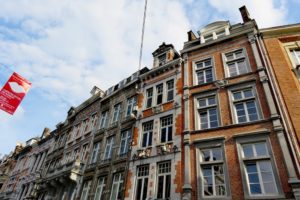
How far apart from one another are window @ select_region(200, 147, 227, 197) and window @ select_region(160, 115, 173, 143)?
2.87 metres

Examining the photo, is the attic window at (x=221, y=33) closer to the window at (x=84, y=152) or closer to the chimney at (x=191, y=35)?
the chimney at (x=191, y=35)

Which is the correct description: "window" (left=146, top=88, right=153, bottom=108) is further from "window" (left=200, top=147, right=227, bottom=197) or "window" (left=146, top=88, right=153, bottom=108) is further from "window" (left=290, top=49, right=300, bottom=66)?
"window" (left=290, top=49, right=300, bottom=66)

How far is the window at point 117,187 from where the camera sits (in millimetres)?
16562

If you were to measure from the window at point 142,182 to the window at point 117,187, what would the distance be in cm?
168

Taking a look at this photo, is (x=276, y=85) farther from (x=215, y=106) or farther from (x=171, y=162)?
(x=171, y=162)

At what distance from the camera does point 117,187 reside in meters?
17.0

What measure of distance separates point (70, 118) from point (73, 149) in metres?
5.74

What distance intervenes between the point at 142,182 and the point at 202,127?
215 inches

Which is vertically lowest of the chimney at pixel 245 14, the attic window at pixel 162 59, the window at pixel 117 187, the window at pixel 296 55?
the window at pixel 117 187

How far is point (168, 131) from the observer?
53.8ft

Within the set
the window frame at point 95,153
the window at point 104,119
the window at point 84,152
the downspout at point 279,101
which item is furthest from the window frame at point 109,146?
the downspout at point 279,101

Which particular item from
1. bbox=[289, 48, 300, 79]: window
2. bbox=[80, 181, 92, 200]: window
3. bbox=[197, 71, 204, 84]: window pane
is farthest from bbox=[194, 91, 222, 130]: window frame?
bbox=[80, 181, 92, 200]: window

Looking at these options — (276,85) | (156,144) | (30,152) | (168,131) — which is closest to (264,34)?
(276,85)

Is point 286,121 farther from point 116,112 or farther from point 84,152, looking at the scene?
point 84,152
